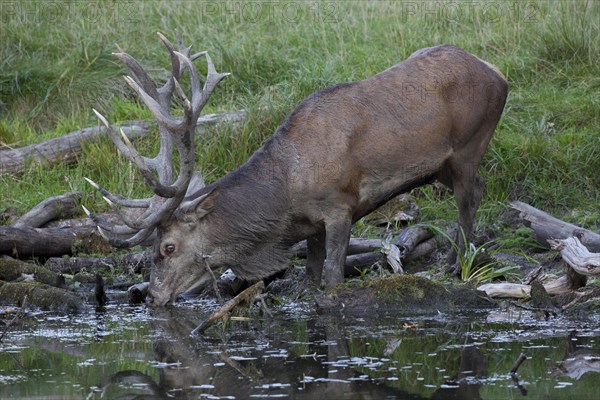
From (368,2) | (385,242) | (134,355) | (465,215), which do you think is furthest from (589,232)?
(368,2)

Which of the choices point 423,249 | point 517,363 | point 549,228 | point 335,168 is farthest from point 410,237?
point 517,363

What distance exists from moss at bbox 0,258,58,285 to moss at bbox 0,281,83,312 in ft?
1.39

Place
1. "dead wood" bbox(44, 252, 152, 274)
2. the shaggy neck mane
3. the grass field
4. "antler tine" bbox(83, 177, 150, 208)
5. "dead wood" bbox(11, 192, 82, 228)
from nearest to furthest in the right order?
"antler tine" bbox(83, 177, 150, 208) < the shaggy neck mane < "dead wood" bbox(44, 252, 152, 274) < "dead wood" bbox(11, 192, 82, 228) < the grass field

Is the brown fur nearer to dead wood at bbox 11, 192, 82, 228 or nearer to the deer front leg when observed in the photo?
the deer front leg

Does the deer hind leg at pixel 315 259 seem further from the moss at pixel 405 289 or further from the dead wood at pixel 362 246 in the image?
the moss at pixel 405 289

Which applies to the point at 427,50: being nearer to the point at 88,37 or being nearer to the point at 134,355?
the point at 134,355

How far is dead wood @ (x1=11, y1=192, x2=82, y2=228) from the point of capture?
1015cm

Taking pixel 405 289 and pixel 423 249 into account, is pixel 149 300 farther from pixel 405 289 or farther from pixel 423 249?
pixel 423 249

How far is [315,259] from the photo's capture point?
29.1 ft

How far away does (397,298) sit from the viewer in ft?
25.7

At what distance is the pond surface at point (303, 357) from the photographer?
5.76 m

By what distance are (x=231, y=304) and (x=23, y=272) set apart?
7.81ft

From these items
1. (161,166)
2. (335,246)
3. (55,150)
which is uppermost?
(161,166)

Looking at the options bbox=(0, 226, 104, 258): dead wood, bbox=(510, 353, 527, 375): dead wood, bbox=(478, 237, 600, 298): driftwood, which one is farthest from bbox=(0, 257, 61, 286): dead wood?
bbox=(510, 353, 527, 375): dead wood
